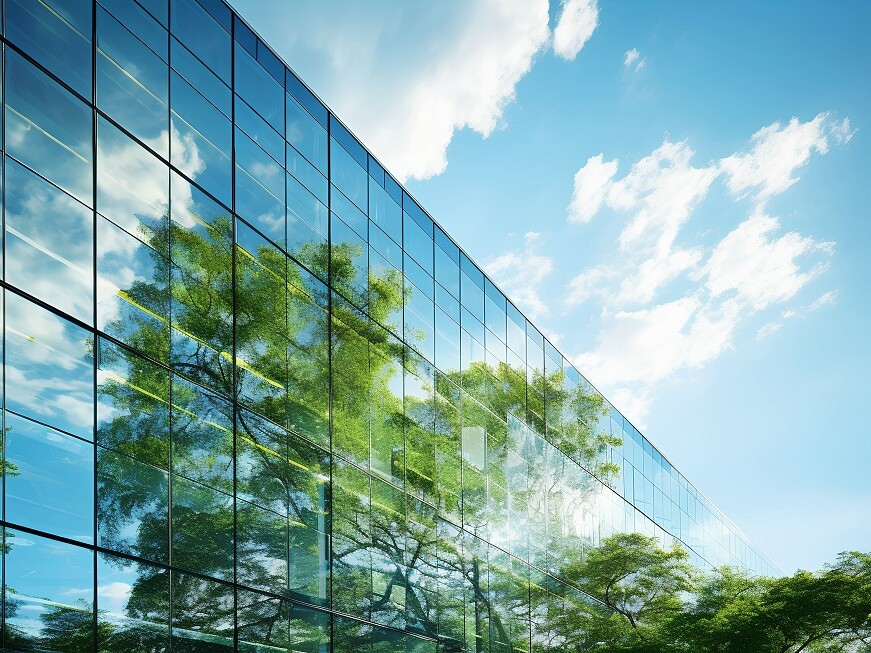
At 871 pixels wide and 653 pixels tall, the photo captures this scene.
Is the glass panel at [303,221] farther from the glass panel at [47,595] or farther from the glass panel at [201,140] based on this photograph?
the glass panel at [47,595]

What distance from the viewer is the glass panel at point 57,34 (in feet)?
51.0

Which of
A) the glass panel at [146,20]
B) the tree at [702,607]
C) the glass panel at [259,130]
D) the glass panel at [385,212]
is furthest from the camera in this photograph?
the tree at [702,607]

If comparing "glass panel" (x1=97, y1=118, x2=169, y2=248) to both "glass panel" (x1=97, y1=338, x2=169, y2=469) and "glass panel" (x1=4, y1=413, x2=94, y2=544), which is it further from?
"glass panel" (x1=4, y1=413, x2=94, y2=544)

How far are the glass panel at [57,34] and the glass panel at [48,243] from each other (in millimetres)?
2261

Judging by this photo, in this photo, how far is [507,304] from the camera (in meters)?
38.8

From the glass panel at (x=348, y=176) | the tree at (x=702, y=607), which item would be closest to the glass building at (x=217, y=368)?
the glass panel at (x=348, y=176)

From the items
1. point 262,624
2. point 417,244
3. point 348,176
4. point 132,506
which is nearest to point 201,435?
point 132,506

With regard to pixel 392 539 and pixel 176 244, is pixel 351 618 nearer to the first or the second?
pixel 392 539

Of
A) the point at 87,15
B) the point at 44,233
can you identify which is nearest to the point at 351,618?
the point at 44,233

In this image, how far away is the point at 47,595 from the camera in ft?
46.9

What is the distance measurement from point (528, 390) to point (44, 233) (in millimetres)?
25930

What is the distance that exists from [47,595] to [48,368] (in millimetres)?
3685

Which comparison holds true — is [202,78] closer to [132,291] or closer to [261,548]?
[132,291]

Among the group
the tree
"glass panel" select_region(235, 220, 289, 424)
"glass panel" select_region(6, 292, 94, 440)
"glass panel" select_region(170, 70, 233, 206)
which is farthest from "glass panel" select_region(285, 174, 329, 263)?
the tree
